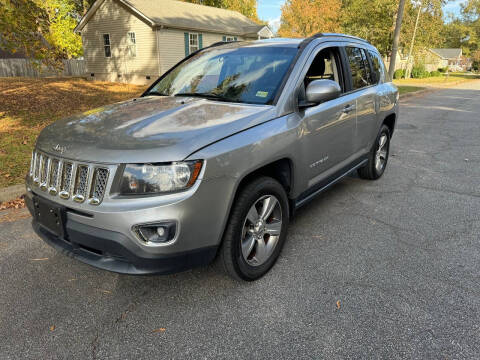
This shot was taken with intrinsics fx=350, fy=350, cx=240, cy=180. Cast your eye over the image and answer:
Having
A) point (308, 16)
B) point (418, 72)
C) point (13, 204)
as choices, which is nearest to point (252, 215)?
point (13, 204)

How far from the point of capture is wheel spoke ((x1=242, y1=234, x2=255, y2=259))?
270cm

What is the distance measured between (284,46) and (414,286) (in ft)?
7.92

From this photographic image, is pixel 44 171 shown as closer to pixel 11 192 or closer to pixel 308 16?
pixel 11 192

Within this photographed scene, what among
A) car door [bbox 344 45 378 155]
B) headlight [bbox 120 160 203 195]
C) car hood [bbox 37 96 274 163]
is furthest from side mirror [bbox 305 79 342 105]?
headlight [bbox 120 160 203 195]

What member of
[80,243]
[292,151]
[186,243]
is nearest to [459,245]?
[292,151]

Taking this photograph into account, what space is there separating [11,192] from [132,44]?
61.9ft

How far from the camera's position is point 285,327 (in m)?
2.34

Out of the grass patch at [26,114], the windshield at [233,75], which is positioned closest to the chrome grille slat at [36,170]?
the windshield at [233,75]

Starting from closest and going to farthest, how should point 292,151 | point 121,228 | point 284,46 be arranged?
point 121,228, point 292,151, point 284,46

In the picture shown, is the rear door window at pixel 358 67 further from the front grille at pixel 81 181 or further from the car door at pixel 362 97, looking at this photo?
the front grille at pixel 81 181

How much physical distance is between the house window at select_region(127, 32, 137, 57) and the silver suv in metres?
19.2

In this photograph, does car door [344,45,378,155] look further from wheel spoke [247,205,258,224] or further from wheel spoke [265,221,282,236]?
wheel spoke [247,205,258,224]

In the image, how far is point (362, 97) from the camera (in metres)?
4.14

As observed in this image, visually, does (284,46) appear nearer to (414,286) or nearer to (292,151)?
(292,151)
